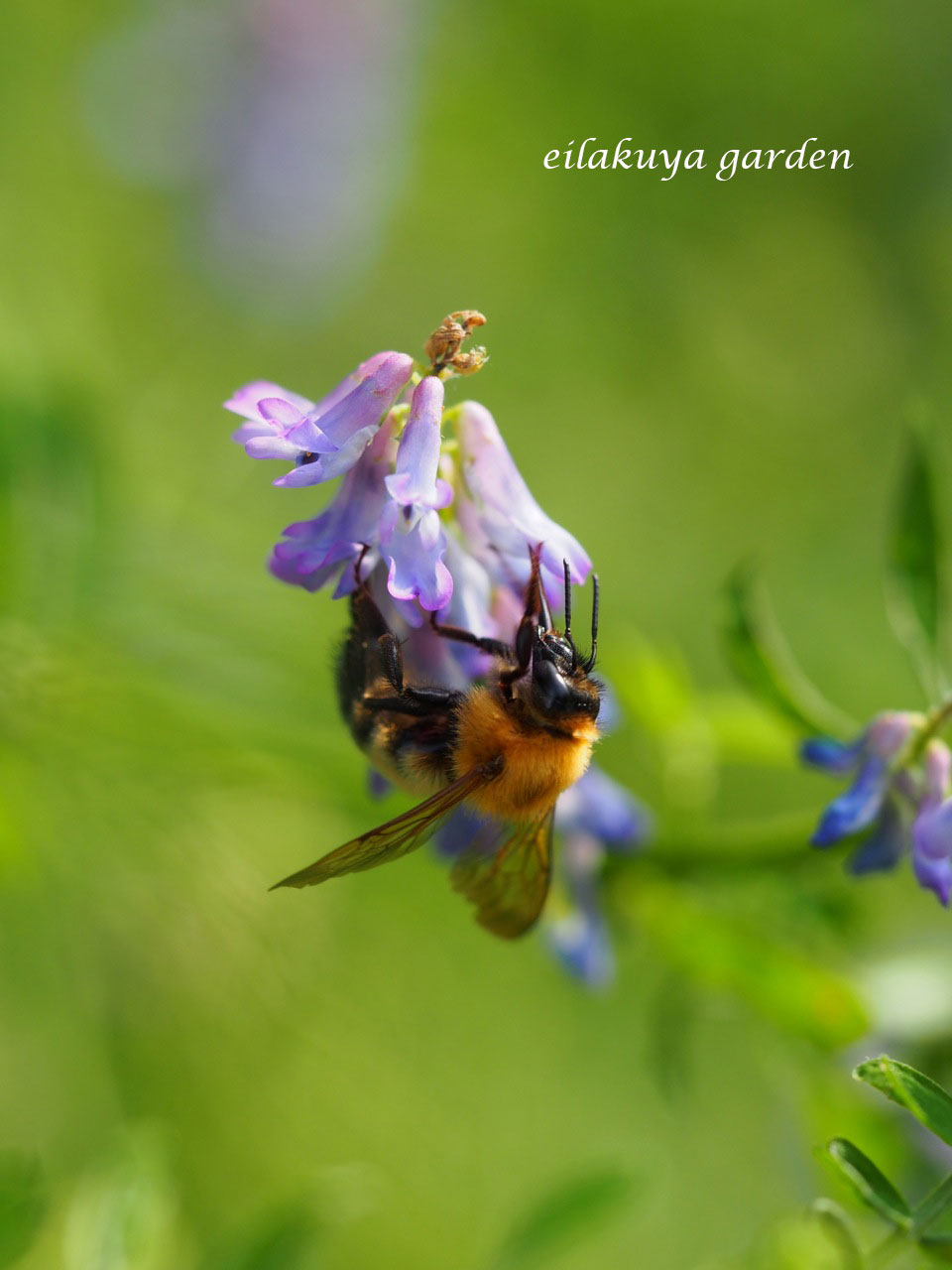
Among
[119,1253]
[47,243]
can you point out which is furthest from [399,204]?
[119,1253]

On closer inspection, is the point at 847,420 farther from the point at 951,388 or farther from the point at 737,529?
the point at 737,529

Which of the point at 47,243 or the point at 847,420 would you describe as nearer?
the point at 47,243

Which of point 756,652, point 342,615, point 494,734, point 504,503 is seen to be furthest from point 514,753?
point 342,615

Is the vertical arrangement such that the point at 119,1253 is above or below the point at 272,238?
below

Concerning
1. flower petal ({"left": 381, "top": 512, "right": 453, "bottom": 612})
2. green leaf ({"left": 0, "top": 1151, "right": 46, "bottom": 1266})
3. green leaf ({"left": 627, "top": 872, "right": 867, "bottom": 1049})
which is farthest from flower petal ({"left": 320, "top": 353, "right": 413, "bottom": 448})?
green leaf ({"left": 627, "top": 872, "right": 867, "bottom": 1049})

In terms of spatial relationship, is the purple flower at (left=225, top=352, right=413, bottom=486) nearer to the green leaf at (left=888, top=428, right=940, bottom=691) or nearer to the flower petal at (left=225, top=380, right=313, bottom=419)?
the flower petal at (left=225, top=380, right=313, bottom=419)

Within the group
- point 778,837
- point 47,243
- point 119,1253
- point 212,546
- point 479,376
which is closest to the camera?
point 119,1253
